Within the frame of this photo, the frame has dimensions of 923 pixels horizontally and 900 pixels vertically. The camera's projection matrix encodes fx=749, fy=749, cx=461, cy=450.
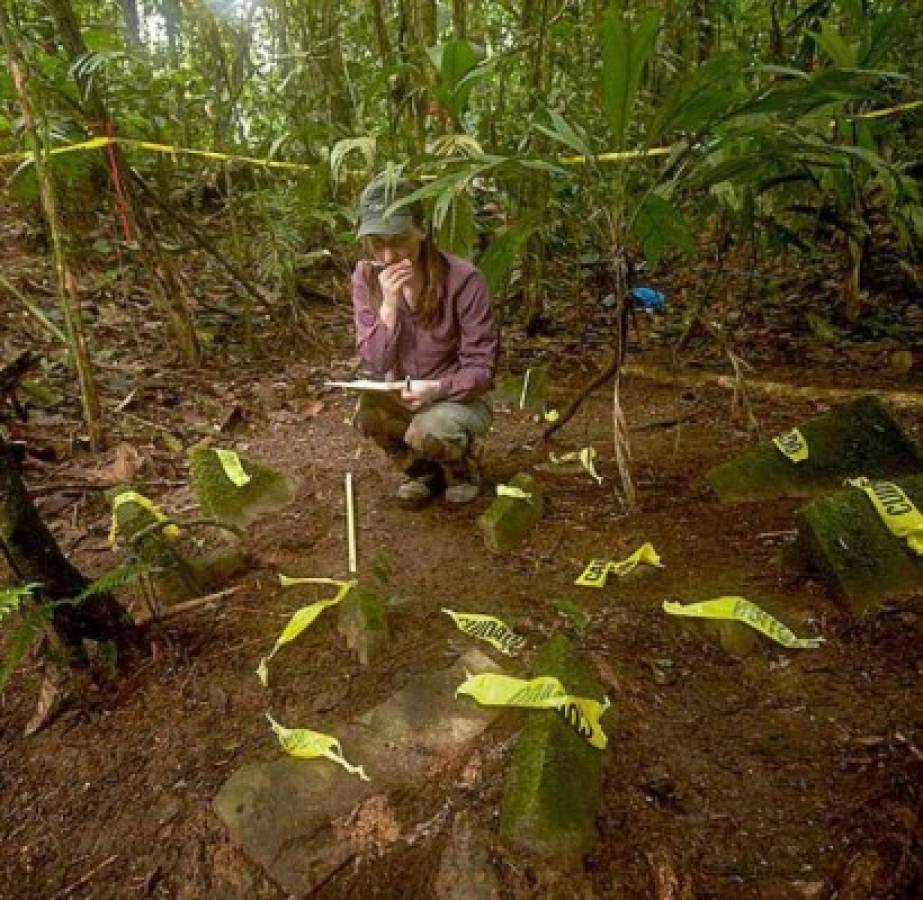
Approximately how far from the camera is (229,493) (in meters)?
2.81

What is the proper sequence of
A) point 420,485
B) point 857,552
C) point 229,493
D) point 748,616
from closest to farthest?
point 748,616, point 857,552, point 229,493, point 420,485

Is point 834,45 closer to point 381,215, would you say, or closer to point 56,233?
point 381,215

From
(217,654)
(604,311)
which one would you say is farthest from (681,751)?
(604,311)

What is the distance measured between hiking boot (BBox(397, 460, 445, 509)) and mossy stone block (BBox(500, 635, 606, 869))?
1.39 m

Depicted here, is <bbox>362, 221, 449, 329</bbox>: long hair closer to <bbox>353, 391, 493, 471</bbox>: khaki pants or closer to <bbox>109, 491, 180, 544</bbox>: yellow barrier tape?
<bbox>353, 391, 493, 471</bbox>: khaki pants

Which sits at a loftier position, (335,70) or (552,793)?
(335,70)

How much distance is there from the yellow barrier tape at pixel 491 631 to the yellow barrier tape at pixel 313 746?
47cm

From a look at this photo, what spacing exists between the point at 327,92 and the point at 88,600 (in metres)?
4.38

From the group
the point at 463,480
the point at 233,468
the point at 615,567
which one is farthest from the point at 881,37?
the point at 233,468

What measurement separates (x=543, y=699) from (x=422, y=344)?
1.54 m

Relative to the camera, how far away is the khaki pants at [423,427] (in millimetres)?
2709

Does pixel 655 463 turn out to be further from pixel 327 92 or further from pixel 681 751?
pixel 327 92

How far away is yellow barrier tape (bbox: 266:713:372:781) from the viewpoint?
1581 mm

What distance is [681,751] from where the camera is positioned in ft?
5.12
